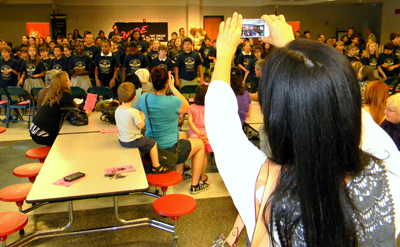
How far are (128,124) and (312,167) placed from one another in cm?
261

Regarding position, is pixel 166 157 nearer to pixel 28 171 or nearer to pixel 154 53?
pixel 28 171

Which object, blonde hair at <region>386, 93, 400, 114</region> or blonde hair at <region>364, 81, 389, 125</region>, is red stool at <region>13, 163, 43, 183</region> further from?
blonde hair at <region>364, 81, 389, 125</region>

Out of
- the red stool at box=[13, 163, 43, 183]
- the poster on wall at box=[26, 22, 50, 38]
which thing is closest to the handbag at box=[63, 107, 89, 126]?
the red stool at box=[13, 163, 43, 183]

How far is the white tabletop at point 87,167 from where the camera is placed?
207cm

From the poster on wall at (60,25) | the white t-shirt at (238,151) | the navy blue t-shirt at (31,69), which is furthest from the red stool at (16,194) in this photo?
the poster on wall at (60,25)

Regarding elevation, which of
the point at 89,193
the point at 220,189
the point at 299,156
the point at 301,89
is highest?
the point at 301,89

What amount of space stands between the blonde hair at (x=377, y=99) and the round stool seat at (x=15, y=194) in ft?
9.94

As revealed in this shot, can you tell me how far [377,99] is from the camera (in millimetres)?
3141

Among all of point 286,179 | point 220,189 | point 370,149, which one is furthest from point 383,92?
point 286,179

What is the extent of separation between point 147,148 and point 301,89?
261 cm

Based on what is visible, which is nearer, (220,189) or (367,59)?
(220,189)

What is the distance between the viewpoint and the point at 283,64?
2.09ft

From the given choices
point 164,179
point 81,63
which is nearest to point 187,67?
point 81,63

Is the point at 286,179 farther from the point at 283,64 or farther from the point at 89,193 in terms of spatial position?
the point at 89,193
